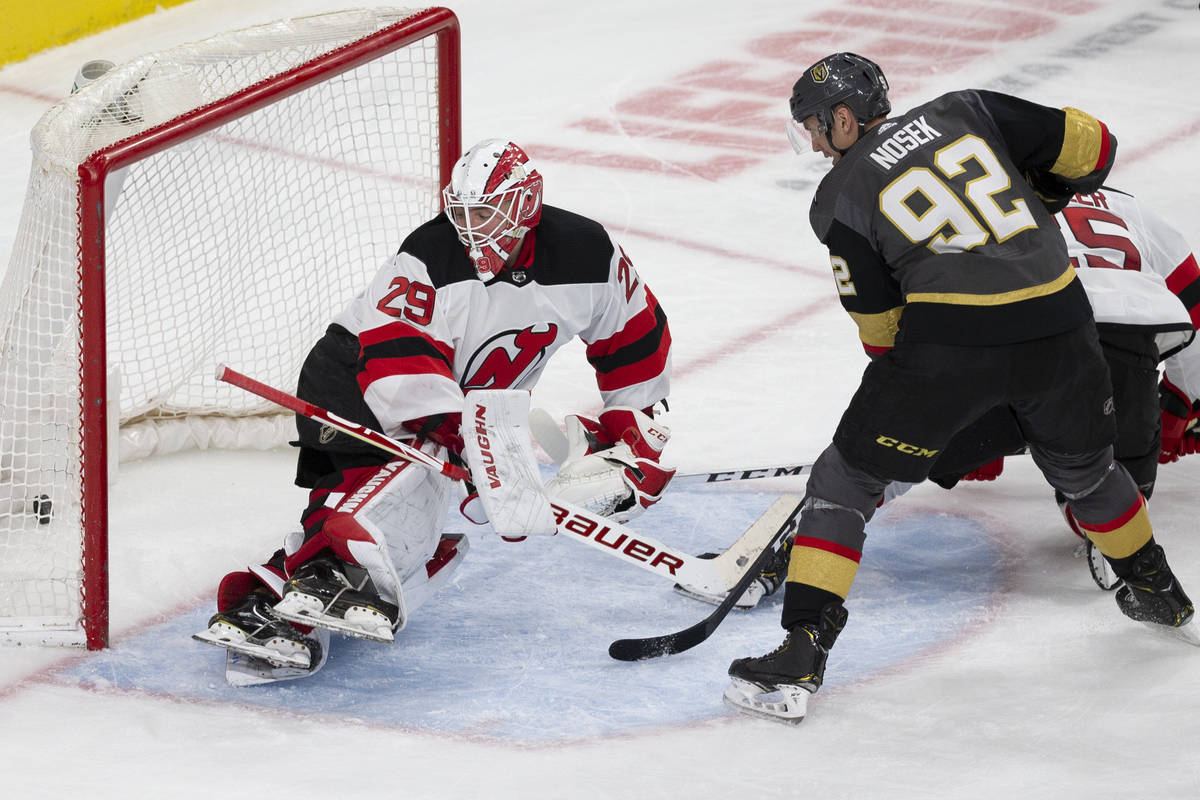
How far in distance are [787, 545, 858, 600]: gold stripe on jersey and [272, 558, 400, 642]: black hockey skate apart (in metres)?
0.66

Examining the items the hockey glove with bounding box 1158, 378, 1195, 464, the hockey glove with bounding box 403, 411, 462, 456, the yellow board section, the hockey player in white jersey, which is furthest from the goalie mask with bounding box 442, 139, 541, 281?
the yellow board section

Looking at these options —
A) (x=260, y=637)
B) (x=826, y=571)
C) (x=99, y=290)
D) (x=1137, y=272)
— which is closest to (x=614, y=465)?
(x=826, y=571)

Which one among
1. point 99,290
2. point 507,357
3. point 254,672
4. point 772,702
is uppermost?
point 99,290

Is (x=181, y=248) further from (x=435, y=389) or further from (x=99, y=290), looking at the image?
(x=435, y=389)

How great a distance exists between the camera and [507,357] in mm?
3064

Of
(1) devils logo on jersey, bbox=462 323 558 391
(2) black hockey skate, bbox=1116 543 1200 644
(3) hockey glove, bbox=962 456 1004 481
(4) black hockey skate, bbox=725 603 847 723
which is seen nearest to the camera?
(4) black hockey skate, bbox=725 603 847 723

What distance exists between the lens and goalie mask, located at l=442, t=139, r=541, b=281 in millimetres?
2867

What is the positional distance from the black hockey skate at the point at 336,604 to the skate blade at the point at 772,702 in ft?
1.83

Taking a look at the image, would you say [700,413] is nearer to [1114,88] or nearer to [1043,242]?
[1043,242]

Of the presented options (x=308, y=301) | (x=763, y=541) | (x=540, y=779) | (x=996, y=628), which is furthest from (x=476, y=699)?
(x=308, y=301)

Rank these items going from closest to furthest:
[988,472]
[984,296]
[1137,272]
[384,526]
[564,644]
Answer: [984,296] → [384,526] → [564,644] → [1137,272] → [988,472]

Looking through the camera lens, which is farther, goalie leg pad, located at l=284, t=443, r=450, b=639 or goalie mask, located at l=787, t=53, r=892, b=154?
goalie leg pad, located at l=284, t=443, r=450, b=639

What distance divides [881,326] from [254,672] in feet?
3.78

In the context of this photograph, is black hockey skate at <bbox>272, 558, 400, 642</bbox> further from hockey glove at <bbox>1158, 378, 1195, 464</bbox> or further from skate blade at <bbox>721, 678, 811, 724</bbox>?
hockey glove at <bbox>1158, 378, 1195, 464</bbox>
